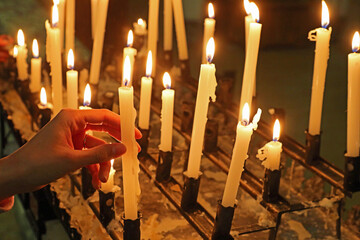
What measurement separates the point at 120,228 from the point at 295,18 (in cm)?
266

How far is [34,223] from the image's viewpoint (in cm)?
217

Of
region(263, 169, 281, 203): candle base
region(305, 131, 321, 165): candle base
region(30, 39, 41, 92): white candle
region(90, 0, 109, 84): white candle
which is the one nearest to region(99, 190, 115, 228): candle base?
region(263, 169, 281, 203): candle base

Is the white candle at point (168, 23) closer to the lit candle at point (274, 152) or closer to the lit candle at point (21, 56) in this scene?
the lit candle at point (21, 56)

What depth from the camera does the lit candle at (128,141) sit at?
1230mm

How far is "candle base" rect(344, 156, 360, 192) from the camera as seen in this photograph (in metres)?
1.55

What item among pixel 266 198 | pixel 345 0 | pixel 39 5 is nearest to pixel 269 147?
pixel 266 198

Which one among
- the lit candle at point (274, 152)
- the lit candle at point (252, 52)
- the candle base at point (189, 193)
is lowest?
the candle base at point (189, 193)

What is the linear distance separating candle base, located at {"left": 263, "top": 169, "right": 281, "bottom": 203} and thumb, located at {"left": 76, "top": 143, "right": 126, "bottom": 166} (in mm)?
533

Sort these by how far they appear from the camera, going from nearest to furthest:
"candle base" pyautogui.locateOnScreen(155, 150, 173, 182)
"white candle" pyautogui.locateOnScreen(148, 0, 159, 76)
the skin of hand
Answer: the skin of hand < "candle base" pyautogui.locateOnScreen(155, 150, 173, 182) < "white candle" pyautogui.locateOnScreen(148, 0, 159, 76)

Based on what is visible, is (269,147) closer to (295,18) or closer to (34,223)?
(34,223)

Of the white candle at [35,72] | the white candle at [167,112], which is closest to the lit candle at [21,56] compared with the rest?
the white candle at [35,72]

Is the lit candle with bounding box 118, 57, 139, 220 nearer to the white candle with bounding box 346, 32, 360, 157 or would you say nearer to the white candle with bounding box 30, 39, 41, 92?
the white candle with bounding box 346, 32, 360, 157

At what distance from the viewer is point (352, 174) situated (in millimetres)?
1547

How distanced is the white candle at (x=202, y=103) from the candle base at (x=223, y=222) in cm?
16
